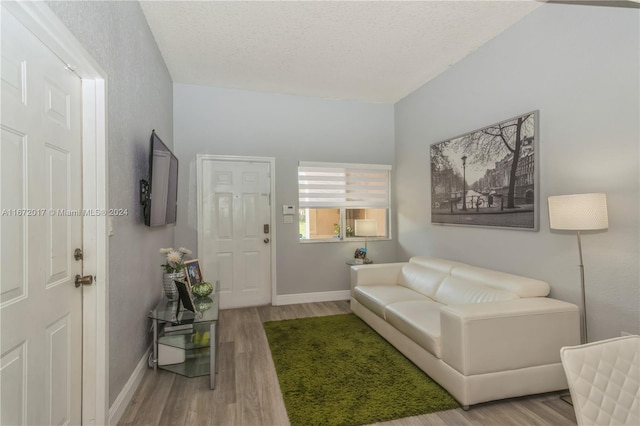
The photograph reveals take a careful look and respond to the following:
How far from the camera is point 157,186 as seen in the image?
2447 mm

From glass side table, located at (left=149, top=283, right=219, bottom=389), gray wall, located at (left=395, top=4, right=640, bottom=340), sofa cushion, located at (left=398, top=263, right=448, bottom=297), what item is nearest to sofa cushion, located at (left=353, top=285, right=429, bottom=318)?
sofa cushion, located at (left=398, top=263, right=448, bottom=297)

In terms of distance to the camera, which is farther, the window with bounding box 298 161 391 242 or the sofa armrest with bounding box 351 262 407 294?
the window with bounding box 298 161 391 242

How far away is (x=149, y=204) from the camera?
7.70 feet

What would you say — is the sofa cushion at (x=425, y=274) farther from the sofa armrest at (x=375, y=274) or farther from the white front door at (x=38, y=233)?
the white front door at (x=38, y=233)

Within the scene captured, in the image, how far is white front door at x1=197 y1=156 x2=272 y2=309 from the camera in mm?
3951

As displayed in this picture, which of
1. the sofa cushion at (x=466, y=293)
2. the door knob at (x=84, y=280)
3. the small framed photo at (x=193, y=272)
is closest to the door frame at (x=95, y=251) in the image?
the door knob at (x=84, y=280)

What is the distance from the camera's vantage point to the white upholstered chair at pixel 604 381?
956mm

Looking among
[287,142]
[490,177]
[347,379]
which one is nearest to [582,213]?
[490,177]

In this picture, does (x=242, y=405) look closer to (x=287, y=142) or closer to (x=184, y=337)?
(x=184, y=337)

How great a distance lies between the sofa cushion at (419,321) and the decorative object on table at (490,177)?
1.05 metres

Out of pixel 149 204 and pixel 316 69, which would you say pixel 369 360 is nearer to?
pixel 149 204

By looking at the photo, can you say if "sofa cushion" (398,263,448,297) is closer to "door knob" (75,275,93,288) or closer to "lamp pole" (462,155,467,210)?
"lamp pole" (462,155,467,210)

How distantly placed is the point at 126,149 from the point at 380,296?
2563mm

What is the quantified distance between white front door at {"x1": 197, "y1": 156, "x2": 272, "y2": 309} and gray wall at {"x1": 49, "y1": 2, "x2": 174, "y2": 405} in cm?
112
